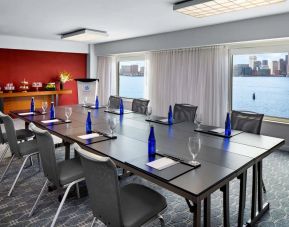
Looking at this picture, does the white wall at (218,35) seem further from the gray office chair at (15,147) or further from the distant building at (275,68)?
the gray office chair at (15,147)

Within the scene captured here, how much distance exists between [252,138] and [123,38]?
5.11 metres

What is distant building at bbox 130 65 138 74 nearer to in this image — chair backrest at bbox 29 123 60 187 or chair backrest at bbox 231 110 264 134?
chair backrest at bbox 231 110 264 134

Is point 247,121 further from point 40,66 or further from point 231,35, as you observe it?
point 40,66

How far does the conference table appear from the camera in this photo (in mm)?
1509

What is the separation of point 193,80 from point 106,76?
3.26 meters

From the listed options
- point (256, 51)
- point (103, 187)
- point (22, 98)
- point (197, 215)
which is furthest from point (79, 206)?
point (22, 98)

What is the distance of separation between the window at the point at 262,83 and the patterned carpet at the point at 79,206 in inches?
73.2

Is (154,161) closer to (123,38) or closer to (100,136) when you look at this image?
(100,136)

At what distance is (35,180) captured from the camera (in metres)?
3.16

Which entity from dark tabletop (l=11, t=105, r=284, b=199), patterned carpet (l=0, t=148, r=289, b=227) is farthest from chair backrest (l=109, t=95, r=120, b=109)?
patterned carpet (l=0, t=148, r=289, b=227)

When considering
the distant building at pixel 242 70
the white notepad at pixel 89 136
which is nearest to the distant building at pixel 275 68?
the distant building at pixel 242 70

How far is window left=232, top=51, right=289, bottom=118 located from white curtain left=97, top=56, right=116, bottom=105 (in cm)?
390

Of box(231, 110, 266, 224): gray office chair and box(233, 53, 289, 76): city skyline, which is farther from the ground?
box(233, 53, 289, 76): city skyline

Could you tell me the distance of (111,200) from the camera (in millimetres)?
1495
